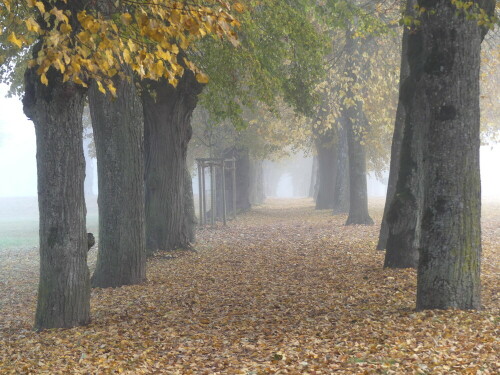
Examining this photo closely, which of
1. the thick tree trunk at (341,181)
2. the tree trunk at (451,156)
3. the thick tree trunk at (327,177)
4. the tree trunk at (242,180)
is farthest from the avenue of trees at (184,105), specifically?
the tree trunk at (242,180)

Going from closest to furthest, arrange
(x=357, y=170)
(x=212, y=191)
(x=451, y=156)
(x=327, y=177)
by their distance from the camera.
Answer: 1. (x=451, y=156)
2. (x=357, y=170)
3. (x=212, y=191)
4. (x=327, y=177)

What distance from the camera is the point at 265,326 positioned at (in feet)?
26.3

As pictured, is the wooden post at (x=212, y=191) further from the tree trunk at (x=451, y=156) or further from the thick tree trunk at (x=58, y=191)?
the tree trunk at (x=451, y=156)

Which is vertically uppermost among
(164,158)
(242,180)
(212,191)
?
(164,158)

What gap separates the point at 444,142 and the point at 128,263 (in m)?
6.63

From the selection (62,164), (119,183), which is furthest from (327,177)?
(62,164)

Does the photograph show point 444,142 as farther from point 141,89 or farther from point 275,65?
point 141,89

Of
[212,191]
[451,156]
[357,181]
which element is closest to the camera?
[451,156]

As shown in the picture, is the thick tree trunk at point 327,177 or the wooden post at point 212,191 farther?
the thick tree trunk at point 327,177

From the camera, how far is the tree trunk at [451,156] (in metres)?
7.51

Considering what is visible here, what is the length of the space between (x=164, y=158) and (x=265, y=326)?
25.5 feet

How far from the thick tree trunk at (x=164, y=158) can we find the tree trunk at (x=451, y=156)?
311 inches

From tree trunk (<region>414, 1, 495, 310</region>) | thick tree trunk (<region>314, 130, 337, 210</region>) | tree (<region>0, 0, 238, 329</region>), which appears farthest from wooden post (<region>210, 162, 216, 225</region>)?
tree trunk (<region>414, 1, 495, 310</region>)

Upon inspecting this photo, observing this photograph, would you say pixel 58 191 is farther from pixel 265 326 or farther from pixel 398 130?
pixel 398 130
